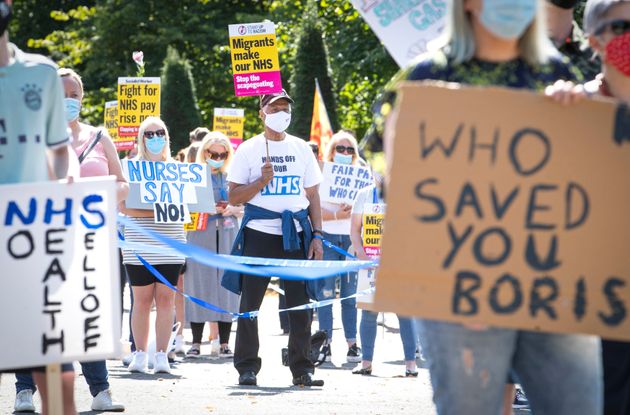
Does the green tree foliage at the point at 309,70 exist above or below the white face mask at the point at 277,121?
above

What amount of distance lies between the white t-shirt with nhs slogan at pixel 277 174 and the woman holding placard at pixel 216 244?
10.1 ft

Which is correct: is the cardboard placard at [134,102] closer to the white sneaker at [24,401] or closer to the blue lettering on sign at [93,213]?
the white sneaker at [24,401]

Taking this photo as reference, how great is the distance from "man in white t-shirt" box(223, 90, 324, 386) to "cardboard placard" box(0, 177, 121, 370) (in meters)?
5.45

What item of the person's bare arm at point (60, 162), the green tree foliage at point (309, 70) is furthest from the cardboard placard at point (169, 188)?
the green tree foliage at point (309, 70)

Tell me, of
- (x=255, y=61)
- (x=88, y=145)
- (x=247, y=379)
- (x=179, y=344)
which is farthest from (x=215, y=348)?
(x=88, y=145)

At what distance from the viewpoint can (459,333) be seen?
4.67 metres

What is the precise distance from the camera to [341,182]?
15.4m

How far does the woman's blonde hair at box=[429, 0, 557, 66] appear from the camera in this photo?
4871mm

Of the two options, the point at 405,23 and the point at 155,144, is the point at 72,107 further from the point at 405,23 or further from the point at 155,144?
the point at 155,144

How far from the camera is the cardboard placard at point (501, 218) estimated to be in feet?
15.5

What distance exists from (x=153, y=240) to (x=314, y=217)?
4.99 feet

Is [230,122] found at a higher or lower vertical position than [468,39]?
lower

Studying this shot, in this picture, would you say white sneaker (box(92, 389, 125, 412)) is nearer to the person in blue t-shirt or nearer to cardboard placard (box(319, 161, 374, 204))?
the person in blue t-shirt

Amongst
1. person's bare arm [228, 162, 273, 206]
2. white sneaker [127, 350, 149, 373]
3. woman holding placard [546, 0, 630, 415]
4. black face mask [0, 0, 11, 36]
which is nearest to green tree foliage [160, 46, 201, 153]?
white sneaker [127, 350, 149, 373]
